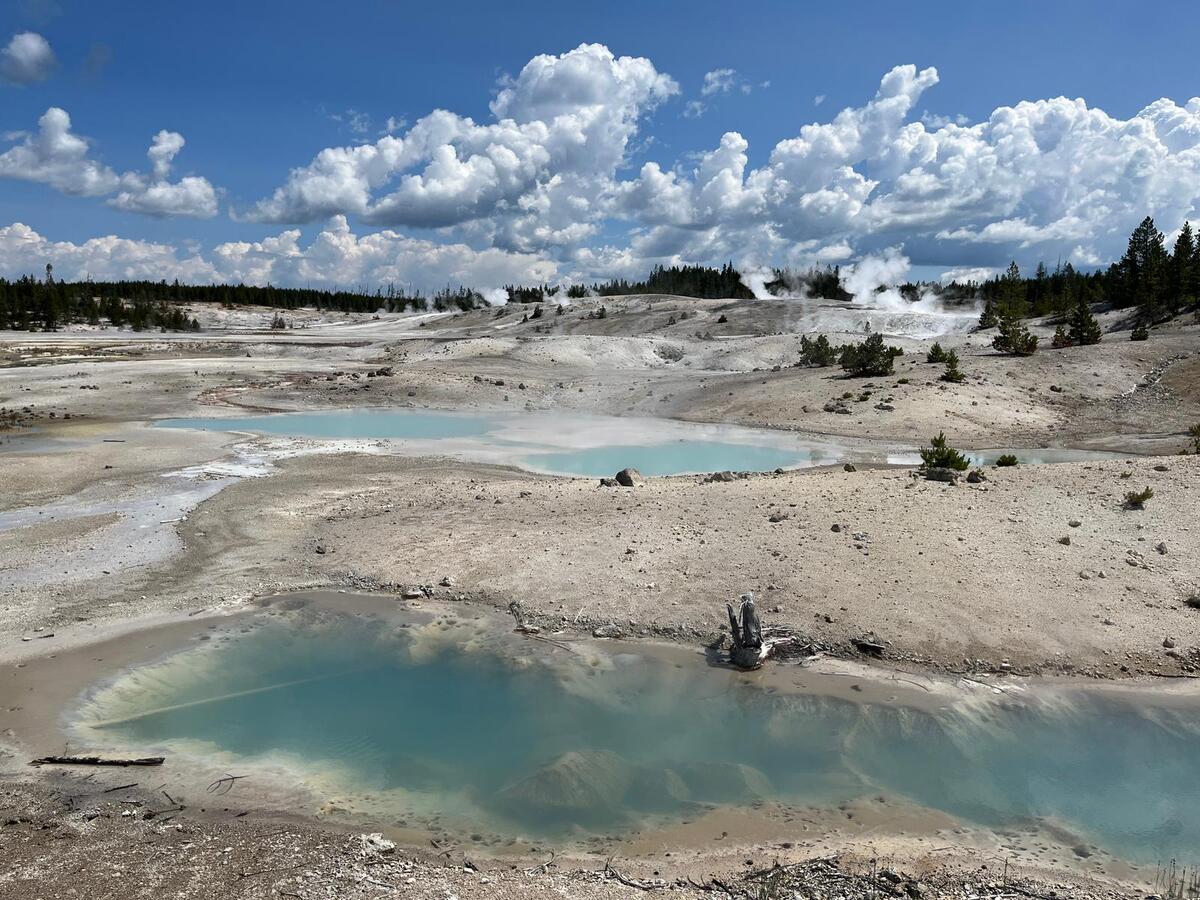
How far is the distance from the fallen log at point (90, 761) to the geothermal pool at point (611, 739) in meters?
0.27

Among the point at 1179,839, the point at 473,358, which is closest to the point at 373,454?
the point at 1179,839

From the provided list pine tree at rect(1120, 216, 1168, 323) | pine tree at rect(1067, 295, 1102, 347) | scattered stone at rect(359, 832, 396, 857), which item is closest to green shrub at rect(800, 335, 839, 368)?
pine tree at rect(1067, 295, 1102, 347)

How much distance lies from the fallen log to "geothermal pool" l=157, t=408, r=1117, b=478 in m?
12.9

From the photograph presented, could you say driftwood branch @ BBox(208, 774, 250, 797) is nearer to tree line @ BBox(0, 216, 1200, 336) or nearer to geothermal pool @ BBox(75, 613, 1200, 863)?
geothermal pool @ BBox(75, 613, 1200, 863)

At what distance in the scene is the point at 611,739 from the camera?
7.95 meters

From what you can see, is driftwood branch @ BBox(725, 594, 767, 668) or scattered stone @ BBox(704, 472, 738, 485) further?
scattered stone @ BBox(704, 472, 738, 485)

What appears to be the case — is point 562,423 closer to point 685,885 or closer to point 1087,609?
point 1087,609

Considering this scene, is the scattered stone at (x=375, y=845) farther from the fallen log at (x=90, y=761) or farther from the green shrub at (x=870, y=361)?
the green shrub at (x=870, y=361)

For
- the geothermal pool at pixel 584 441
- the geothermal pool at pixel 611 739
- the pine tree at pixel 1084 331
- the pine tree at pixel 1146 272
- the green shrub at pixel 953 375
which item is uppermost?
the pine tree at pixel 1146 272

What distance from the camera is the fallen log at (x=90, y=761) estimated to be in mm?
7141

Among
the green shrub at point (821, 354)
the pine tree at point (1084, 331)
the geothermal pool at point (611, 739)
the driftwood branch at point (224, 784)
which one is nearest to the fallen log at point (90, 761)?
the geothermal pool at point (611, 739)

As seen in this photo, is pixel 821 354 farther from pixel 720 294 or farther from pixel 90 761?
pixel 720 294

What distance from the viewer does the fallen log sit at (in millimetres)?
7141

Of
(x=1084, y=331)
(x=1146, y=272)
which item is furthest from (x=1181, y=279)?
(x=1084, y=331)
